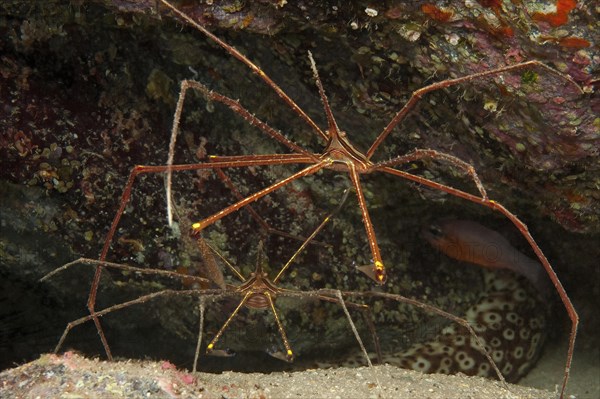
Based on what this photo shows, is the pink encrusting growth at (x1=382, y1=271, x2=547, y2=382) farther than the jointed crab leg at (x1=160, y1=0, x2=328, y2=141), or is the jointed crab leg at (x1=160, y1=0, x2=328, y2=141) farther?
the pink encrusting growth at (x1=382, y1=271, x2=547, y2=382)

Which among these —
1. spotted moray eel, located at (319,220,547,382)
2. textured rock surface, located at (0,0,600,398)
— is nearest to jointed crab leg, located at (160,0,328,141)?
textured rock surface, located at (0,0,600,398)

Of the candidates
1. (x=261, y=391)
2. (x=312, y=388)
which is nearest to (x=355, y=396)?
(x=312, y=388)

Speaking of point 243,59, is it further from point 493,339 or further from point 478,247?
point 493,339

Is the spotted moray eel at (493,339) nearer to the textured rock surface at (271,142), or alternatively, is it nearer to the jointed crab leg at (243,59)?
the textured rock surface at (271,142)

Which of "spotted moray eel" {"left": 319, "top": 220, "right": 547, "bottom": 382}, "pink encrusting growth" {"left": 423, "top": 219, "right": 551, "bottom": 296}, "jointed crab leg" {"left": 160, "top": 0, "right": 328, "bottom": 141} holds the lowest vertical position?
"spotted moray eel" {"left": 319, "top": 220, "right": 547, "bottom": 382}

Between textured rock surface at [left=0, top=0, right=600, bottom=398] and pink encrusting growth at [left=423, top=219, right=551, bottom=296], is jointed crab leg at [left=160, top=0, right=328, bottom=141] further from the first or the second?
pink encrusting growth at [left=423, top=219, right=551, bottom=296]

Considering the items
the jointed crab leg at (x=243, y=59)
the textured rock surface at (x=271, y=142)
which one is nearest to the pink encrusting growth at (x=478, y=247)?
the textured rock surface at (x=271, y=142)

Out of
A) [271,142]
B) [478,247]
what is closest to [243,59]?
[271,142]
